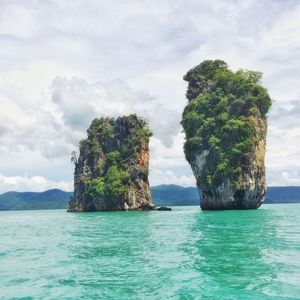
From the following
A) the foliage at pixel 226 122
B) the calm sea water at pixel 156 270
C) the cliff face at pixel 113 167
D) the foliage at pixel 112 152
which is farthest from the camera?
the foliage at pixel 112 152

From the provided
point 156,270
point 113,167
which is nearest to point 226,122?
point 113,167

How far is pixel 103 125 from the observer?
10981 centimetres

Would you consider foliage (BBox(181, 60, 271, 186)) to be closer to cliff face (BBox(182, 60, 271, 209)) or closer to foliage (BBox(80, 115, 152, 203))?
cliff face (BBox(182, 60, 271, 209))

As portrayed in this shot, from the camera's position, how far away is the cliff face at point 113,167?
9819 cm

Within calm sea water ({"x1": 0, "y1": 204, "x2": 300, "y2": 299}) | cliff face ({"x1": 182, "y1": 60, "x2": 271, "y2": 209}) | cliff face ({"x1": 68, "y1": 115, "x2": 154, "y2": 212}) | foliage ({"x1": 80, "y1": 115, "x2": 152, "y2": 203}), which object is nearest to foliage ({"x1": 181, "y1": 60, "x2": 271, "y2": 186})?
cliff face ({"x1": 182, "y1": 60, "x2": 271, "y2": 209})

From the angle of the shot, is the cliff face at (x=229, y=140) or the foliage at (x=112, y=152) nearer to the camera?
the cliff face at (x=229, y=140)

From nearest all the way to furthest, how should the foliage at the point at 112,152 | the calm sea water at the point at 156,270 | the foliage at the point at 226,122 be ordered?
the calm sea water at the point at 156,270 → the foliage at the point at 226,122 → the foliage at the point at 112,152

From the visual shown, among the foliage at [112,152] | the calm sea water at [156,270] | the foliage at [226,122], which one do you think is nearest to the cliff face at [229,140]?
the foliage at [226,122]

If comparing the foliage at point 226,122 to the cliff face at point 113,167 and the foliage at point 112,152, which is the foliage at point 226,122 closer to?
the cliff face at point 113,167

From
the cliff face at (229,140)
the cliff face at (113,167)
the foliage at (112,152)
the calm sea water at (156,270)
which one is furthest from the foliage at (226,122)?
the calm sea water at (156,270)

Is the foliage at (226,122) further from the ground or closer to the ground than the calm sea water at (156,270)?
further from the ground

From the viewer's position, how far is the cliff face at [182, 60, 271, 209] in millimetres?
72688

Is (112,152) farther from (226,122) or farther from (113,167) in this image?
(226,122)

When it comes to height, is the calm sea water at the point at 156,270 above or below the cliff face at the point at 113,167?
below
